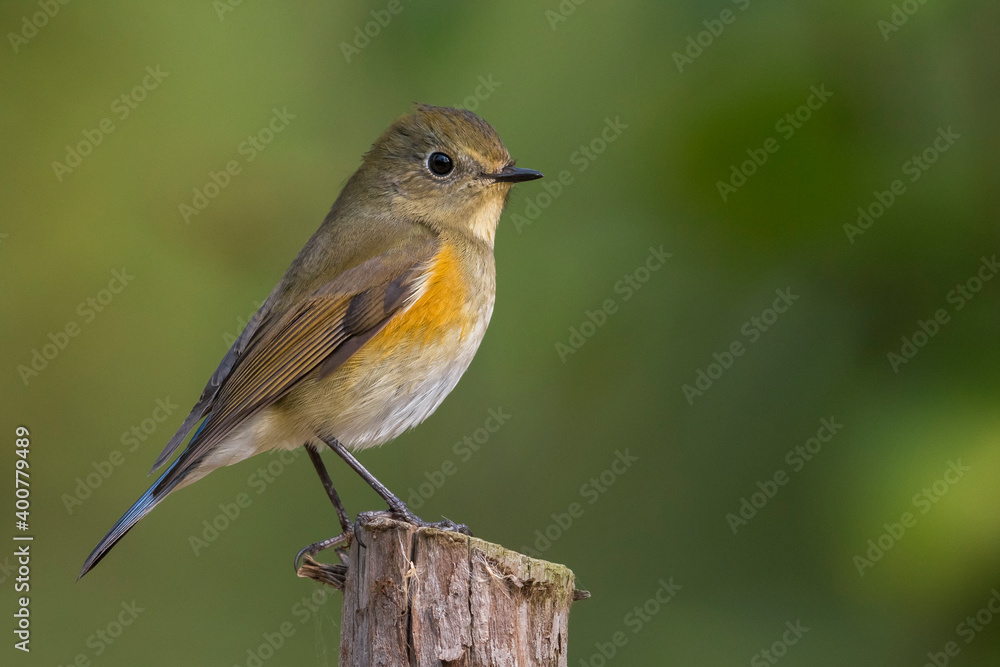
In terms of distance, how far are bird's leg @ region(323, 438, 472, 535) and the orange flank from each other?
482 millimetres

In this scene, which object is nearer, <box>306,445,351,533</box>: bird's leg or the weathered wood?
the weathered wood

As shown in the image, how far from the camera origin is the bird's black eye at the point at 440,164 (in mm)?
5043

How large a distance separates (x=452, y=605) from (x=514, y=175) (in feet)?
7.56

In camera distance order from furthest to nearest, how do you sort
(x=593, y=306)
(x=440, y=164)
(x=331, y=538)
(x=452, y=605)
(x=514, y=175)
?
(x=440, y=164) < (x=514, y=175) < (x=593, y=306) < (x=331, y=538) < (x=452, y=605)

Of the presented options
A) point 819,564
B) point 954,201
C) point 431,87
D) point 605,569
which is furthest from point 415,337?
point 954,201

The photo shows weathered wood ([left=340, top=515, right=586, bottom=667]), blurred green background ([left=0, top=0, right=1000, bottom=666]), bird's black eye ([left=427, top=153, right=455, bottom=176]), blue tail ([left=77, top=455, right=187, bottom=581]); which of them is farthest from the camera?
bird's black eye ([left=427, top=153, right=455, bottom=176])

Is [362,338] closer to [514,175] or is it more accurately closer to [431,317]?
[431,317]

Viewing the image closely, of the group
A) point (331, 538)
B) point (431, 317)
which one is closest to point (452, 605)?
point (331, 538)

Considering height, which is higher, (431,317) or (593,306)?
(593,306)

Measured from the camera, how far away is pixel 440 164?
16.6 feet

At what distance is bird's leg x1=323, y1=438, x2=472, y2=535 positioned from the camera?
3.73 meters

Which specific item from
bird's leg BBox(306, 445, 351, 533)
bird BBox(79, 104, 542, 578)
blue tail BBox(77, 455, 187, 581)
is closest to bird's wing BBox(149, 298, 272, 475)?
bird BBox(79, 104, 542, 578)

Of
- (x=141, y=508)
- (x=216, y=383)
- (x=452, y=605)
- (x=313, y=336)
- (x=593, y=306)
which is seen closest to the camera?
(x=452, y=605)

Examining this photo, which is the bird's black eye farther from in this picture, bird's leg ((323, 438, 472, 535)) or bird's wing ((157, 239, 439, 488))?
bird's leg ((323, 438, 472, 535))
